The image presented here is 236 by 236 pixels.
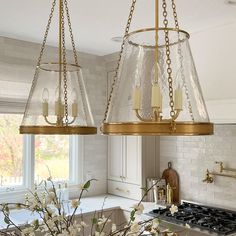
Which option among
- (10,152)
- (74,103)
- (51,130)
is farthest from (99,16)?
(10,152)

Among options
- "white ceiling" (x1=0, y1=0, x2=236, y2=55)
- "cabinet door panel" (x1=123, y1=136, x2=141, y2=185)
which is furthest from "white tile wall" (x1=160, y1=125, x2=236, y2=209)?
"white ceiling" (x1=0, y1=0, x2=236, y2=55)

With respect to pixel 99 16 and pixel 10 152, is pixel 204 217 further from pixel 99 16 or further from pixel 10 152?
pixel 10 152

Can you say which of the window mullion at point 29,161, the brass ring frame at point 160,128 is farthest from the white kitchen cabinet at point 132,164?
the brass ring frame at point 160,128

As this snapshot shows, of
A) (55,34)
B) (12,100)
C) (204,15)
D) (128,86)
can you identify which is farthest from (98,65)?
(128,86)

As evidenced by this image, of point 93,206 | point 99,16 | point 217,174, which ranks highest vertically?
point 99,16

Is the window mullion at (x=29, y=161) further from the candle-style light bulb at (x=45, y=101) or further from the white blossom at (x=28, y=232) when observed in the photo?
the white blossom at (x=28, y=232)

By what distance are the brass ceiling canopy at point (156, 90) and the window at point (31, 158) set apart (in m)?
2.55

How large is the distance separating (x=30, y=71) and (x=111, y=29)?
40.2 inches

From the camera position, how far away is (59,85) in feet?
5.06

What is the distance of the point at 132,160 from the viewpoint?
387 centimetres

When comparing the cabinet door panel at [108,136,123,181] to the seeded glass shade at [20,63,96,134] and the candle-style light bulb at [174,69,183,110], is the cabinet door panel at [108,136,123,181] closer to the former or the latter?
the seeded glass shade at [20,63,96,134]

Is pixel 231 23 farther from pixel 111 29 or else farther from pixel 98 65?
pixel 98 65

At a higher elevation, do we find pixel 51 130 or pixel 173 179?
pixel 51 130

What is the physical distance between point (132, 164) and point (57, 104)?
2483 millimetres
